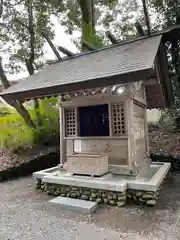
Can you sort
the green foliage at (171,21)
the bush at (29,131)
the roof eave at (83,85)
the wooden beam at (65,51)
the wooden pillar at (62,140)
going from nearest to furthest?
the roof eave at (83,85)
the wooden pillar at (62,140)
the wooden beam at (65,51)
the bush at (29,131)
the green foliage at (171,21)

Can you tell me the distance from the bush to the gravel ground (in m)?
3.22

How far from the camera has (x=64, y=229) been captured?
10.2ft

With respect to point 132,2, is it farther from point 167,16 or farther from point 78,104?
point 78,104

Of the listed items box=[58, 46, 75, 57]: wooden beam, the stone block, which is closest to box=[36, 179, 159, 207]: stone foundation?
the stone block

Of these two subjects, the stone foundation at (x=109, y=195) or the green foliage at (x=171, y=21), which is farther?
the green foliage at (x=171, y=21)

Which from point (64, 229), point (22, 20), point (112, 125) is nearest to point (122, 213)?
point (64, 229)

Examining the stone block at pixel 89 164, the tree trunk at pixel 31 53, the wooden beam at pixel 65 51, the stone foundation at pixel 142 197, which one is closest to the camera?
the stone foundation at pixel 142 197

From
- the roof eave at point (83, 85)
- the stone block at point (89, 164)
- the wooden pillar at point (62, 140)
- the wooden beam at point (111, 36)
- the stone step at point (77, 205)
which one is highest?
the wooden beam at point (111, 36)

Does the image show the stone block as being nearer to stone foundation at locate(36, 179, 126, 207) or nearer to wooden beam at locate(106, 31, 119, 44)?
stone foundation at locate(36, 179, 126, 207)

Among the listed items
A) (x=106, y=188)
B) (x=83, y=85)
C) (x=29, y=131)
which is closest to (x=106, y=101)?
(x=83, y=85)

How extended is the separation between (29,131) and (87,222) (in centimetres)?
522

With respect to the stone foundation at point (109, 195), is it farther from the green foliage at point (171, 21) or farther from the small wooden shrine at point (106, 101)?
the green foliage at point (171, 21)

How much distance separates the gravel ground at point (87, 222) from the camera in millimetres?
2912

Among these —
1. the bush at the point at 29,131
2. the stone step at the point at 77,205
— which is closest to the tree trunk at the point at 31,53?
the bush at the point at 29,131
